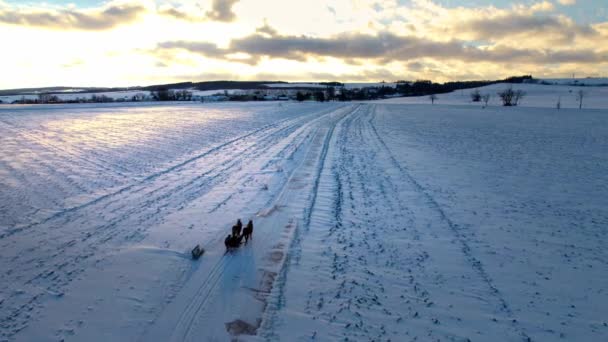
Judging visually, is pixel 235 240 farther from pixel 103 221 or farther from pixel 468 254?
pixel 468 254

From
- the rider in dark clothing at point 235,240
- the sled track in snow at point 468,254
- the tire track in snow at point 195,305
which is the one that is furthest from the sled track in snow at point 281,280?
the sled track in snow at point 468,254

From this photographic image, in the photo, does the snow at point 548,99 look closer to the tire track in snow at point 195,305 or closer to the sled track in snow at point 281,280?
the sled track in snow at point 281,280

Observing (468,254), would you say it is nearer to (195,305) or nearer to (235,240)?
(235,240)

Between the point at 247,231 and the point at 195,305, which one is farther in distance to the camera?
the point at 247,231

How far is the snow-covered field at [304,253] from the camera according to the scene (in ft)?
17.8

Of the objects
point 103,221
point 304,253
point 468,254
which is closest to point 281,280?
point 304,253

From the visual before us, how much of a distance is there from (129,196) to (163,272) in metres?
5.73

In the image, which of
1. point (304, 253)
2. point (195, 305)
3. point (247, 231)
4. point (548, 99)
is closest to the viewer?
point (195, 305)

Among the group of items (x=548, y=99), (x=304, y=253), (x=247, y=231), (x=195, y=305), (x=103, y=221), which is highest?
(x=548, y=99)

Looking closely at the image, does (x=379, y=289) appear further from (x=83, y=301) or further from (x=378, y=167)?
(x=378, y=167)

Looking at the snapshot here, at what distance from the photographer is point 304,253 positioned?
763 cm

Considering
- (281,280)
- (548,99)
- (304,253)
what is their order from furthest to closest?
(548,99)
(304,253)
(281,280)

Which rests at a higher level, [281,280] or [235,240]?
[235,240]

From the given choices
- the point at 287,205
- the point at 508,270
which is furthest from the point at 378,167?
the point at 508,270
